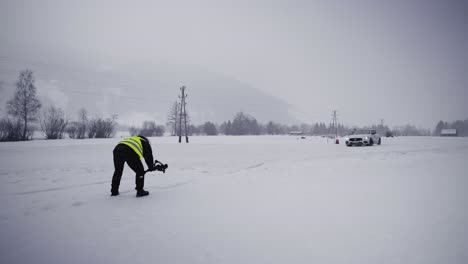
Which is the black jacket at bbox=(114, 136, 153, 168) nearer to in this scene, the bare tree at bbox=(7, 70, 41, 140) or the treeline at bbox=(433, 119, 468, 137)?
the bare tree at bbox=(7, 70, 41, 140)

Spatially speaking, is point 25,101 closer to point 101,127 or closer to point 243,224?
point 101,127

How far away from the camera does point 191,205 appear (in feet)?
13.7

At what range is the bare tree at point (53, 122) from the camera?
101 feet

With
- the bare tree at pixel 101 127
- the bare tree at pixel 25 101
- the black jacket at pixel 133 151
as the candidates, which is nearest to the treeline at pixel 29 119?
the bare tree at pixel 25 101

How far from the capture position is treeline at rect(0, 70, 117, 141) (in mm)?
26469

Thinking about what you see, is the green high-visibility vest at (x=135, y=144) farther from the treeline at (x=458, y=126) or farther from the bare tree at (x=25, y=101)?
the treeline at (x=458, y=126)

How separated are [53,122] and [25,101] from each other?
4.02 meters

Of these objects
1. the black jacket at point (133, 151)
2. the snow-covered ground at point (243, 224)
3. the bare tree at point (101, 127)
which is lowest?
the snow-covered ground at point (243, 224)

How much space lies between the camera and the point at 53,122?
31.1m

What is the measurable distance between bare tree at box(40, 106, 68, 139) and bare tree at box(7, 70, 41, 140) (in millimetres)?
1504

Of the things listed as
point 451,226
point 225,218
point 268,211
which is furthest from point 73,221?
point 451,226

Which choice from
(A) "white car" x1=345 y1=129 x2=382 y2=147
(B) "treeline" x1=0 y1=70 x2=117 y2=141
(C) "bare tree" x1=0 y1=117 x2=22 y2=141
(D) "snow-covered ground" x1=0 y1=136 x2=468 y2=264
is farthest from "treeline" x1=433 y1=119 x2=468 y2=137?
(C) "bare tree" x1=0 y1=117 x2=22 y2=141

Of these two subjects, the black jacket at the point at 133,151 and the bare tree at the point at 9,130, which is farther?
the bare tree at the point at 9,130

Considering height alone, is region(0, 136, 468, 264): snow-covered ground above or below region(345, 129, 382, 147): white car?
below
